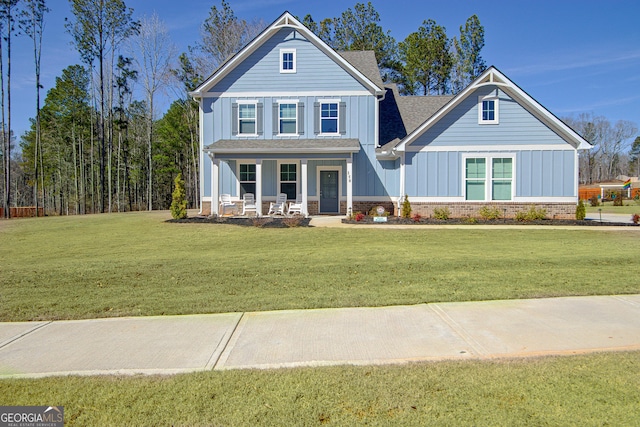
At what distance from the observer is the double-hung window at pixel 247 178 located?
20.8m

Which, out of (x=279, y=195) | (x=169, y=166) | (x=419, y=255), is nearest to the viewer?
(x=419, y=255)

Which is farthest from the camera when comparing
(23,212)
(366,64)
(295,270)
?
(23,212)

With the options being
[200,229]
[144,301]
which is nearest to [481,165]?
[200,229]

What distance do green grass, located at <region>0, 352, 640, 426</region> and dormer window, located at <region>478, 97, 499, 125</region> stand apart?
616 inches

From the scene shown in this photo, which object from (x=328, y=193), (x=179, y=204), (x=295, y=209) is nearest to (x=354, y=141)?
(x=328, y=193)

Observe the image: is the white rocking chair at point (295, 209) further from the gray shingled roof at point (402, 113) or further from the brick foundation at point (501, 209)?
the gray shingled roof at point (402, 113)

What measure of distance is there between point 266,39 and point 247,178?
6.55 metres

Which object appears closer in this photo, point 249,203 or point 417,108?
point 249,203

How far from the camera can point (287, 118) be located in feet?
67.4

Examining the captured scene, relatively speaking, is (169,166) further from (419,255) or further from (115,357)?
(115,357)

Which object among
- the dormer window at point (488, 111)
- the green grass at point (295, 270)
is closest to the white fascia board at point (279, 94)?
the dormer window at point (488, 111)

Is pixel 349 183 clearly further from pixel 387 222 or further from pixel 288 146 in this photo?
pixel 387 222

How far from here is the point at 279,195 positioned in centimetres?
2044

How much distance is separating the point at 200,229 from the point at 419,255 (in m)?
8.54
